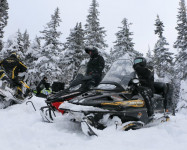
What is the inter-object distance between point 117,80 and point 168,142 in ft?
6.47

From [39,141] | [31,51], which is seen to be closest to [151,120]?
[39,141]

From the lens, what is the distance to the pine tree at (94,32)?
19516 mm

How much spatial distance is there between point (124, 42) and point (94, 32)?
345cm

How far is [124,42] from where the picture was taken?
19406 mm

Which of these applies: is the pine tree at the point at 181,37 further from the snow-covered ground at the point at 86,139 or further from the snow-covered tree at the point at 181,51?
the snow-covered ground at the point at 86,139

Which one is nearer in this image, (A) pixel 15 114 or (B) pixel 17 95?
(A) pixel 15 114

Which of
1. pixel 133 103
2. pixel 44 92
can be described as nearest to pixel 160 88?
pixel 133 103

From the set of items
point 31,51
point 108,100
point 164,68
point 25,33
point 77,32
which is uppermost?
point 25,33

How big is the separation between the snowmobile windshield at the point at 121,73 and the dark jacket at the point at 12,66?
12.5 ft

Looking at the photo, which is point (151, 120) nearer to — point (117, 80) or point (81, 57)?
point (117, 80)

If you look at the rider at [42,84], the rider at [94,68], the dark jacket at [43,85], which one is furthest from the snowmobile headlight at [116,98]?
the dark jacket at [43,85]

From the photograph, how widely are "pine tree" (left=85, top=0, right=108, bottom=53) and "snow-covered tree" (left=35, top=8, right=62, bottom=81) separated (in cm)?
433

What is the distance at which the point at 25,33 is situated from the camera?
46.4 m

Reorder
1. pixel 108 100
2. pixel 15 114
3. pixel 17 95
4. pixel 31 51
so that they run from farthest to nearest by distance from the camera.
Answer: pixel 31 51 → pixel 17 95 → pixel 15 114 → pixel 108 100
